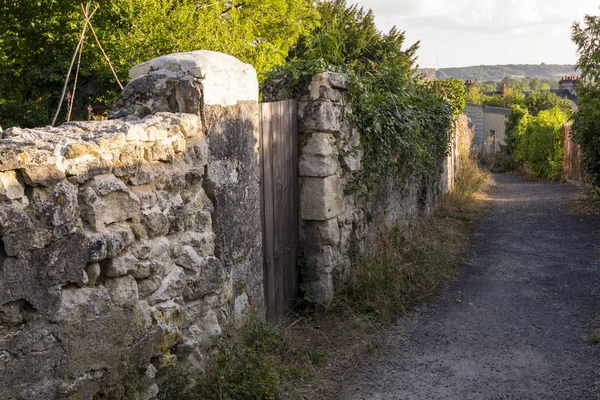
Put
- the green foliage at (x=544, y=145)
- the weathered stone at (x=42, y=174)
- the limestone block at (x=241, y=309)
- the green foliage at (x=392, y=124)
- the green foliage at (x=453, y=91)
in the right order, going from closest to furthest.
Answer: the weathered stone at (x=42, y=174) < the limestone block at (x=241, y=309) < the green foliage at (x=392, y=124) < the green foliage at (x=453, y=91) < the green foliage at (x=544, y=145)

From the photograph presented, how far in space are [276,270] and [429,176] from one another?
522 cm

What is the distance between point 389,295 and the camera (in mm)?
5820

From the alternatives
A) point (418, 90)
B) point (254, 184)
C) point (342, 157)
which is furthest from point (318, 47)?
point (418, 90)

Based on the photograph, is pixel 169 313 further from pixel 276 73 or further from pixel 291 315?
pixel 276 73

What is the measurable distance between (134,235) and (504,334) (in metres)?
3.44

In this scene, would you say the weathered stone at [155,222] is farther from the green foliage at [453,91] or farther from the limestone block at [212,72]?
the green foliage at [453,91]

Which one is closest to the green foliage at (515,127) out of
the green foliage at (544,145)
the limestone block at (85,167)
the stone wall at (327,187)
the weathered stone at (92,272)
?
the green foliage at (544,145)

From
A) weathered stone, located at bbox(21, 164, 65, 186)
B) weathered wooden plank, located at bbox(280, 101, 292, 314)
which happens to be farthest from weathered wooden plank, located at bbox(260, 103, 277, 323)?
weathered stone, located at bbox(21, 164, 65, 186)

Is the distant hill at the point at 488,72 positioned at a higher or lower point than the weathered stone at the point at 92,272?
higher

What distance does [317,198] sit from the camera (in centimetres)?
541

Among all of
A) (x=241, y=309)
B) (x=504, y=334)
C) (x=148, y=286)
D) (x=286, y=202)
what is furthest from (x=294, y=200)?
(x=148, y=286)

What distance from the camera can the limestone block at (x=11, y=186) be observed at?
244 cm

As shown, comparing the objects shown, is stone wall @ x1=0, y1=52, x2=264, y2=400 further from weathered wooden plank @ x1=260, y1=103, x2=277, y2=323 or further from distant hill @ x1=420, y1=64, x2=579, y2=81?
distant hill @ x1=420, y1=64, x2=579, y2=81

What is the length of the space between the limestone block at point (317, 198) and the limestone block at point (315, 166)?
0.19 ft
